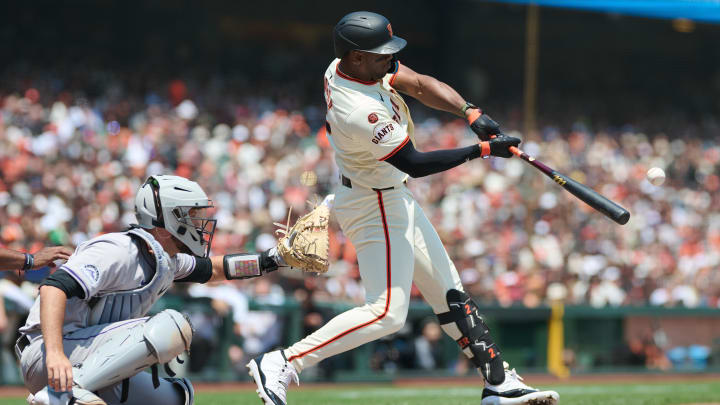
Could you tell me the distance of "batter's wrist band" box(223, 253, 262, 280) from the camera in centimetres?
429

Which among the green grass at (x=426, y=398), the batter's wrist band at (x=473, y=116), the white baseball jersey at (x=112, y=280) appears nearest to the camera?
the white baseball jersey at (x=112, y=280)

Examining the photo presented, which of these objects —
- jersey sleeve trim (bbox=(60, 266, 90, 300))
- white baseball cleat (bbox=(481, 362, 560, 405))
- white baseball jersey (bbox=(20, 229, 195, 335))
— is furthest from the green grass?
jersey sleeve trim (bbox=(60, 266, 90, 300))

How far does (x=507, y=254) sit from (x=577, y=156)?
464cm

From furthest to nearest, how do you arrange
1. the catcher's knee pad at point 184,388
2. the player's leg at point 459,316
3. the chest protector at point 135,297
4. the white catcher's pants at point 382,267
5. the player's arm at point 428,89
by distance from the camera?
the player's arm at point 428,89 → the player's leg at point 459,316 → the white catcher's pants at point 382,267 → the catcher's knee pad at point 184,388 → the chest protector at point 135,297

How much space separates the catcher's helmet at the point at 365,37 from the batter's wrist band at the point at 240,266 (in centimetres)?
104

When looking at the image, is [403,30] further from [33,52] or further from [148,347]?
[148,347]

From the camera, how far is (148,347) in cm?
360

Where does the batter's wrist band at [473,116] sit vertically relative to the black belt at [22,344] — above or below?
above

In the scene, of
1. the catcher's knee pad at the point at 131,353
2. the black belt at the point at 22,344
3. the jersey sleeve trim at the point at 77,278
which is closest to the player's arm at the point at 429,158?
the catcher's knee pad at the point at 131,353

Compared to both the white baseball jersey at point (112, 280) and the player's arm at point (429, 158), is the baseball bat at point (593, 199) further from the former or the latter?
the white baseball jersey at point (112, 280)

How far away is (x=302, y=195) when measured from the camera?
12.6m

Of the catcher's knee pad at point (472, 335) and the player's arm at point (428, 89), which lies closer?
the catcher's knee pad at point (472, 335)

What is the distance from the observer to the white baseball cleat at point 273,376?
4094 millimetres

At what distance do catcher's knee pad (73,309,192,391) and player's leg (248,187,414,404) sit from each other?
621mm
